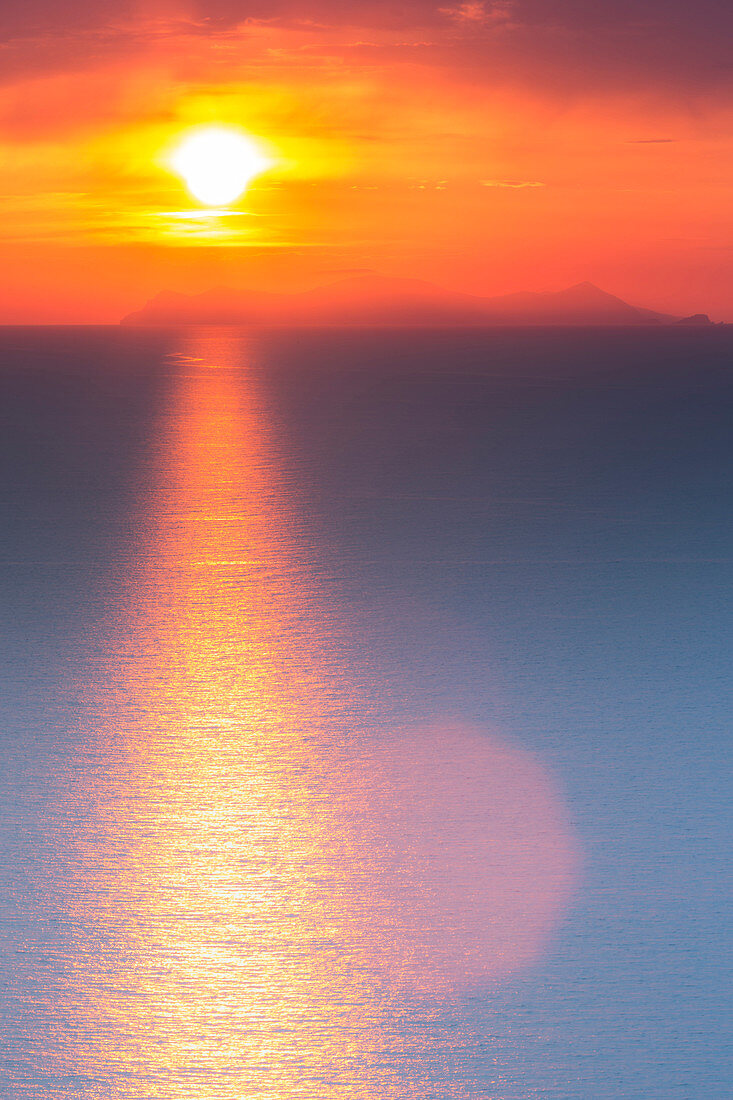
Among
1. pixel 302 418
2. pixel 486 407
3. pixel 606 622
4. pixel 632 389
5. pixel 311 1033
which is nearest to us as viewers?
pixel 311 1033

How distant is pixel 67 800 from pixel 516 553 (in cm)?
609

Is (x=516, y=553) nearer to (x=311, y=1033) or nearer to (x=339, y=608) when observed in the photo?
(x=339, y=608)

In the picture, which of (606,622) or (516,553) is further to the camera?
(516,553)

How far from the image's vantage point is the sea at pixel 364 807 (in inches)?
136

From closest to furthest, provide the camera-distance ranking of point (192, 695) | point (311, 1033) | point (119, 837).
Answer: point (311, 1033), point (119, 837), point (192, 695)

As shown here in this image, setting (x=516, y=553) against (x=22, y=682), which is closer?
(x=22, y=682)

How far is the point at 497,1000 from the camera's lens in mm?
3613

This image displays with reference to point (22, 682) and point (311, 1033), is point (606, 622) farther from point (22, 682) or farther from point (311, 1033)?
point (311, 1033)

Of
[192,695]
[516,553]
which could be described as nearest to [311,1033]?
[192,695]

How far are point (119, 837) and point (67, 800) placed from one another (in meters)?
0.47

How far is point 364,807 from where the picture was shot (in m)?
4.96

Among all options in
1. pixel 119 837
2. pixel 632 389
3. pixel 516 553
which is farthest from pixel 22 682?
pixel 632 389

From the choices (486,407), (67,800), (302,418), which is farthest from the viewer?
(486,407)

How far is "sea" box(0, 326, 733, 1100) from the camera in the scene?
136 inches
